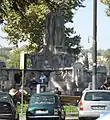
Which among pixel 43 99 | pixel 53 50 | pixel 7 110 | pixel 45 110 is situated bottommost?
pixel 45 110

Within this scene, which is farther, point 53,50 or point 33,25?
point 33,25

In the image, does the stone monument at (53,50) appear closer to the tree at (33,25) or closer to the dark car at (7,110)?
the tree at (33,25)

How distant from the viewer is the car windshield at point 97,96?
76.4 ft

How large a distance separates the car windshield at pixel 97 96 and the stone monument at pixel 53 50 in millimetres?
23504

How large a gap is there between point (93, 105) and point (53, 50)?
26138 mm

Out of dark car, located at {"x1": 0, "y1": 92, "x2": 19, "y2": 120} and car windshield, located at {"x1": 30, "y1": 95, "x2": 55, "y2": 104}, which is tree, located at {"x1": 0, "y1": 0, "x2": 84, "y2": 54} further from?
dark car, located at {"x1": 0, "y1": 92, "x2": 19, "y2": 120}

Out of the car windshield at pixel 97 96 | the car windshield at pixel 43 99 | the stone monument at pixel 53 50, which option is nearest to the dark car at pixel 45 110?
the car windshield at pixel 43 99

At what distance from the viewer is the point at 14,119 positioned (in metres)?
20.3

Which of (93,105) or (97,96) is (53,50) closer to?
(97,96)

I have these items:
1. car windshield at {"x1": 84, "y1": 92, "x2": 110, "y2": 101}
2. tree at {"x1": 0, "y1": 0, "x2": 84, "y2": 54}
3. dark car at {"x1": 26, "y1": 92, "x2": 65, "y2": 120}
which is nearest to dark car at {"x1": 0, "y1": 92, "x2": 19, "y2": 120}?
dark car at {"x1": 26, "y1": 92, "x2": 65, "y2": 120}

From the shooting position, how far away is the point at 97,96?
23.4 meters

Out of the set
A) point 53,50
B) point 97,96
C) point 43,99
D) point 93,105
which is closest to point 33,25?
point 53,50

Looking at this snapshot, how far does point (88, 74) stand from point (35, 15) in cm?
1125

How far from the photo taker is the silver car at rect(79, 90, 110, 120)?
2297 centimetres
